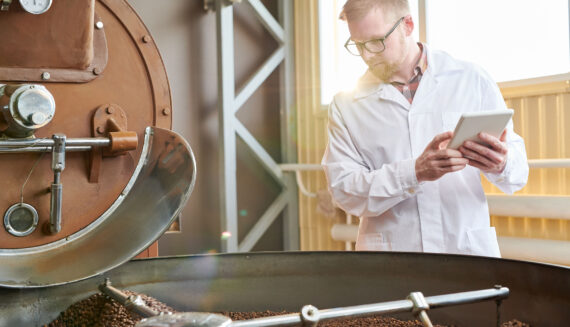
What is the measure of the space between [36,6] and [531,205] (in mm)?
2272

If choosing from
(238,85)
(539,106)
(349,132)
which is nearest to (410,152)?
(349,132)

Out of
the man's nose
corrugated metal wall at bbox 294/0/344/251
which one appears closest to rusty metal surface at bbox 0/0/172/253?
the man's nose

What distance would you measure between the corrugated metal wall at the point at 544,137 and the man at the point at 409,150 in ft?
3.11

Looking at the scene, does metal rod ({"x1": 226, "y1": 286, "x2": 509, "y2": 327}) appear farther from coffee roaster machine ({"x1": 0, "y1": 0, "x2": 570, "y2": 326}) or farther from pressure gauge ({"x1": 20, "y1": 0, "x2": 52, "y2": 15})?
pressure gauge ({"x1": 20, "y1": 0, "x2": 52, "y2": 15})

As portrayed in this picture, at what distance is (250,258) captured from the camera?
92cm

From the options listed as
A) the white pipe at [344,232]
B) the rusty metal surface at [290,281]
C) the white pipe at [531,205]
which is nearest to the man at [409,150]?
the rusty metal surface at [290,281]

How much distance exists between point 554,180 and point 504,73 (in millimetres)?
562

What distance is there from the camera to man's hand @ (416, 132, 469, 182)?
1542 millimetres

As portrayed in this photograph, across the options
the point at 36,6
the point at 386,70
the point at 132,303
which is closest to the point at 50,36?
the point at 36,6

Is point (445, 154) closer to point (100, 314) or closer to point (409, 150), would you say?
point (409, 150)

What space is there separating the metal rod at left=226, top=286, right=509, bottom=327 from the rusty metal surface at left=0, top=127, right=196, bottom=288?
14.4 inches

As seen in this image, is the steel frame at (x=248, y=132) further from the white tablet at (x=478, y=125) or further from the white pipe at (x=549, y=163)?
the white tablet at (x=478, y=125)

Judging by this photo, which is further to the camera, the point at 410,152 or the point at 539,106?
the point at 539,106

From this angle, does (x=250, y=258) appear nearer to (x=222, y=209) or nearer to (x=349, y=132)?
(x=349, y=132)
